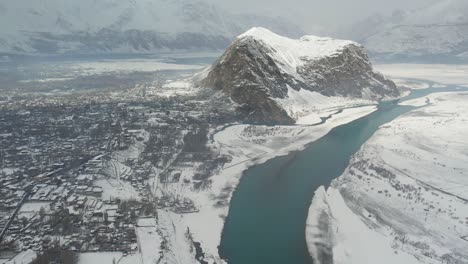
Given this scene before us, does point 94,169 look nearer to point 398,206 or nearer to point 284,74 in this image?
point 398,206

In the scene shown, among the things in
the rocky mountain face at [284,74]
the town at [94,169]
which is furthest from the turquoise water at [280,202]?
the rocky mountain face at [284,74]

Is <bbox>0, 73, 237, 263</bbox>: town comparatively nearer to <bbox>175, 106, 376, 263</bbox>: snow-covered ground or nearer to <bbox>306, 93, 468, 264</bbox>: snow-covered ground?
<bbox>175, 106, 376, 263</bbox>: snow-covered ground

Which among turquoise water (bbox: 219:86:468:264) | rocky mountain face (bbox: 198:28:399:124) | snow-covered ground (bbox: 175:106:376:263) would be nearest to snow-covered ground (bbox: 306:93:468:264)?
turquoise water (bbox: 219:86:468:264)

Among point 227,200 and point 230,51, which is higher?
point 230,51

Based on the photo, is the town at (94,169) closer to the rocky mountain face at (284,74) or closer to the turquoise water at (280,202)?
the turquoise water at (280,202)

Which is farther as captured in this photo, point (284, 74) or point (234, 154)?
point (284, 74)

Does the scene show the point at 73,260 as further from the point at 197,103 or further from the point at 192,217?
the point at 197,103


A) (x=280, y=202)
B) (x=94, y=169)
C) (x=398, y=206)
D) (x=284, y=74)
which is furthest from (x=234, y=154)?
(x=284, y=74)

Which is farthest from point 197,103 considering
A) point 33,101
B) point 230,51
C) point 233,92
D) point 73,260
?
point 73,260
